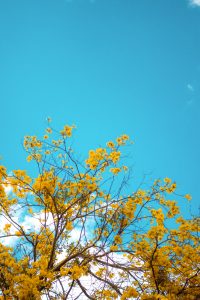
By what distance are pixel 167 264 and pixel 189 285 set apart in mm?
513

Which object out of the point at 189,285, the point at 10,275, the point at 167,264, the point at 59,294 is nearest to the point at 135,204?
the point at 167,264

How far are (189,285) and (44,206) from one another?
9.83 ft

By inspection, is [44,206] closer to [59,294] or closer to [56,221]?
[56,221]

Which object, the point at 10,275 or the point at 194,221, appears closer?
the point at 10,275

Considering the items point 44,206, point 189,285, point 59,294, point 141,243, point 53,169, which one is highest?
point 53,169

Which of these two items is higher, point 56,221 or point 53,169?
point 53,169

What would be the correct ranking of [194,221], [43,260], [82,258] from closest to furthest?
[43,260] → [194,221] → [82,258]

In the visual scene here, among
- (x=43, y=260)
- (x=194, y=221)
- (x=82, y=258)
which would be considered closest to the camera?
(x=43, y=260)

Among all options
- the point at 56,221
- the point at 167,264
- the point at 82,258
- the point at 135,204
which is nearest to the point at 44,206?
the point at 56,221

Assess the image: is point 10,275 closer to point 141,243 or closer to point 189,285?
point 141,243

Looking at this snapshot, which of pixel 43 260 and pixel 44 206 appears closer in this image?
pixel 43 260

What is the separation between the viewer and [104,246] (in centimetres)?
591

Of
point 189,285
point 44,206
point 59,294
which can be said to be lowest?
point 59,294

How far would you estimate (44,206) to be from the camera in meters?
6.65
